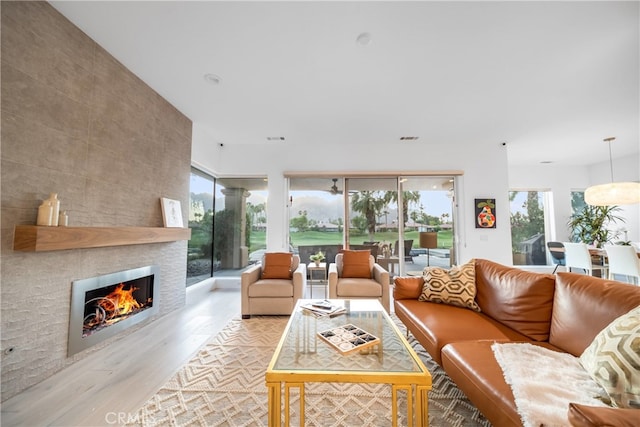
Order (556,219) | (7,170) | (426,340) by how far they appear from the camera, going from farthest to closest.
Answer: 1. (556,219)
2. (426,340)
3. (7,170)

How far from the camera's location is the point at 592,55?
2.35 metres

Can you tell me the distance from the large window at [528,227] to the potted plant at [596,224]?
618 millimetres

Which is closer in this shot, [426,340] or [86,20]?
[426,340]

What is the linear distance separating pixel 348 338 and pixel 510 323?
131 centimetres

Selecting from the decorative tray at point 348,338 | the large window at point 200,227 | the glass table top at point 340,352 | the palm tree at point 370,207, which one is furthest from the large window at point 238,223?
the decorative tray at point 348,338

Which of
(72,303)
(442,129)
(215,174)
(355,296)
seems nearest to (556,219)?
(442,129)

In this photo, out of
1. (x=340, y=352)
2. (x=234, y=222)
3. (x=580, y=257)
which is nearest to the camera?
(x=340, y=352)

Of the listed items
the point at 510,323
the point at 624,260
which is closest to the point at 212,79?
the point at 510,323

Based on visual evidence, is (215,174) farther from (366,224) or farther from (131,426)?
(131,426)

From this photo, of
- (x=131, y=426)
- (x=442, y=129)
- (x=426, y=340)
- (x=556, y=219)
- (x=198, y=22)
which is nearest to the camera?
(x=131, y=426)

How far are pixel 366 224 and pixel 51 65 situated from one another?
4494 millimetres

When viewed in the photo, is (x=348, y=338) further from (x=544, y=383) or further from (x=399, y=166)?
(x=399, y=166)

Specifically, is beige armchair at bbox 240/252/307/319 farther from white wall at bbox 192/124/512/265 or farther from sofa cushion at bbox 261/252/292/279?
white wall at bbox 192/124/512/265

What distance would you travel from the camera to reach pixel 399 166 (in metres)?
4.86
